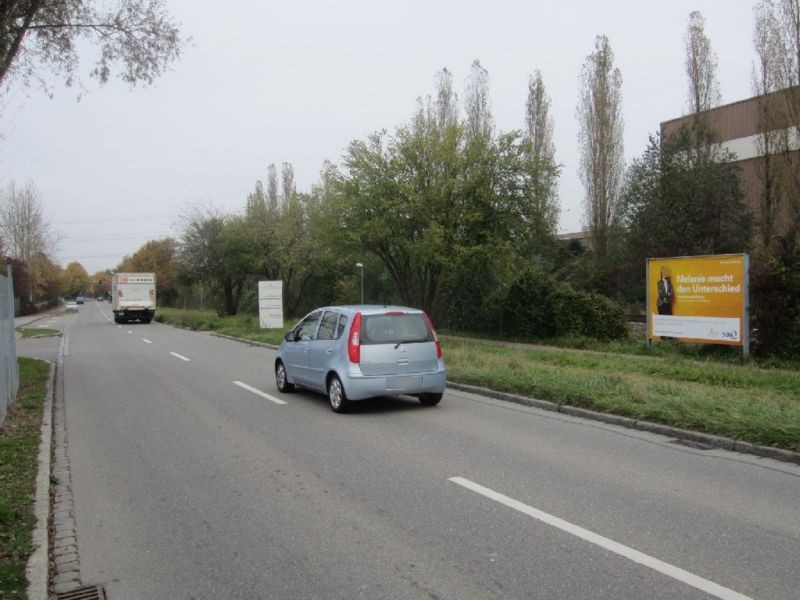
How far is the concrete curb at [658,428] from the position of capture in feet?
22.4

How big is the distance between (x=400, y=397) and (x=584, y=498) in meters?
6.03

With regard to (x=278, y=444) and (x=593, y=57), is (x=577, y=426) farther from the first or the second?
(x=593, y=57)

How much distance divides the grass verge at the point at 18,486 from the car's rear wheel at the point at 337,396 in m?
3.93

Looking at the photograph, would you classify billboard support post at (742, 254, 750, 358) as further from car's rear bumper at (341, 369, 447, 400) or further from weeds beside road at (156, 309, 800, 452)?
car's rear bumper at (341, 369, 447, 400)

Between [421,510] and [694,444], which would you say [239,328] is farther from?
[421,510]

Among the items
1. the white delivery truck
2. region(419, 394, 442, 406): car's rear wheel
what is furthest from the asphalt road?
the white delivery truck

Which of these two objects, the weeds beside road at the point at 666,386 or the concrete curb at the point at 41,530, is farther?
the weeds beside road at the point at 666,386

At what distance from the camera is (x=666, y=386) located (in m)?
10.3

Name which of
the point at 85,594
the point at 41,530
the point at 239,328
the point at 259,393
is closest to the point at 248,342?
the point at 239,328

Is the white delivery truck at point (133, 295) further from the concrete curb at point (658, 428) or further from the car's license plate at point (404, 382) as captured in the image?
the car's license plate at point (404, 382)

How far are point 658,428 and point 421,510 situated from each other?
168 inches

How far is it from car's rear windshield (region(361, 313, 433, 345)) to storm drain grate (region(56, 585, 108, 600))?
19.3ft

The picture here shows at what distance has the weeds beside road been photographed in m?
7.60

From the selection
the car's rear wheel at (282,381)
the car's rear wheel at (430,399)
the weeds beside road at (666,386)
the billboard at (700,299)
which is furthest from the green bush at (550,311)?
the car's rear wheel at (282,381)
